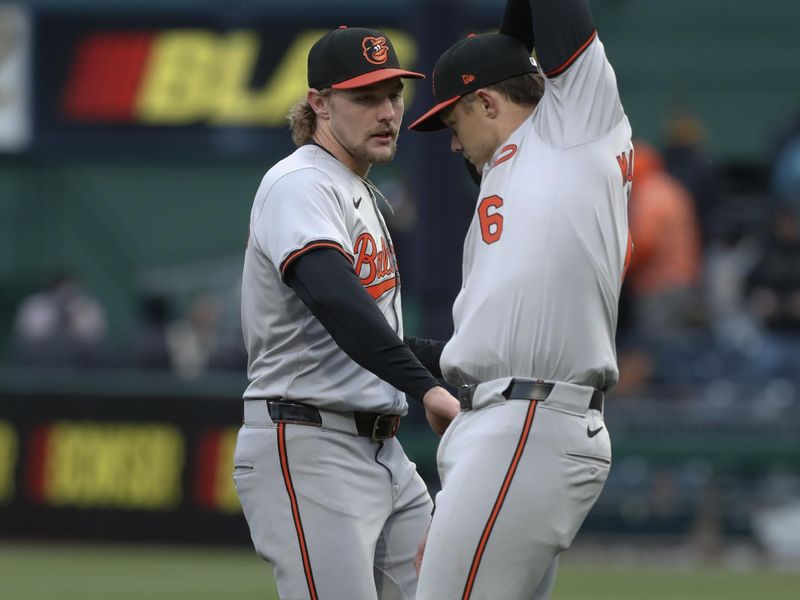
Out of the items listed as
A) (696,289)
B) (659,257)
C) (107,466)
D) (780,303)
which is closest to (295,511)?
(107,466)

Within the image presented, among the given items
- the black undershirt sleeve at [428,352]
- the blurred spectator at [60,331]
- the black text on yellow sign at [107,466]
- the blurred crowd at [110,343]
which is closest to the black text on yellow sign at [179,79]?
the blurred crowd at [110,343]

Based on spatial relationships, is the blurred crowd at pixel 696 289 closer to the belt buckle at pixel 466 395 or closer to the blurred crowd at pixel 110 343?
the blurred crowd at pixel 110 343

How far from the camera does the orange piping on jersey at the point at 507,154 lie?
432 cm

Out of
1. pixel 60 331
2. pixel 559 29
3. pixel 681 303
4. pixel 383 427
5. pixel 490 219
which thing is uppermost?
pixel 559 29

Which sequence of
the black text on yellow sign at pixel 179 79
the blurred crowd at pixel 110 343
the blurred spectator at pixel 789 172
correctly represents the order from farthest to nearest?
the black text on yellow sign at pixel 179 79 < the blurred spectator at pixel 789 172 < the blurred crowd at pixel 110 343

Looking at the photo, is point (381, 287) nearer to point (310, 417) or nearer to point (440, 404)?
point (310, 417)

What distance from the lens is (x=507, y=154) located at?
4.33 metres

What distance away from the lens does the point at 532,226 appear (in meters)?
4.20

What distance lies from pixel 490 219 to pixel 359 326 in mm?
456

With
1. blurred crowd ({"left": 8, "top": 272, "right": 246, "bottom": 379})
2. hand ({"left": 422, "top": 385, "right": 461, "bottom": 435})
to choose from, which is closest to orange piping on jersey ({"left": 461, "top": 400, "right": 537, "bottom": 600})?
hand ({"left": 422, "top": 385, "right": 461, "bottom": 435})

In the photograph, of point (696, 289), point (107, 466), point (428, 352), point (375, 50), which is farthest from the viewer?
point (696, 289)

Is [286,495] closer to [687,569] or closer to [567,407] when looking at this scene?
[567,407]

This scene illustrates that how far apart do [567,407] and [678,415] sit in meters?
7.15

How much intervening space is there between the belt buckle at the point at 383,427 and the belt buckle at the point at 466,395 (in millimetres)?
538
